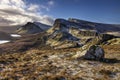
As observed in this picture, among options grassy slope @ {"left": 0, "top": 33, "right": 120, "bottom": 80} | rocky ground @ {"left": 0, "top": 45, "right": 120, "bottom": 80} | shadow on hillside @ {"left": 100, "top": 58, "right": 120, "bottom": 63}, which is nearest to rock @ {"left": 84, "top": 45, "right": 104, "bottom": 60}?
shadow on hillside @ {"left": 100, "top": 58, "right": 120, "bottom": 63}

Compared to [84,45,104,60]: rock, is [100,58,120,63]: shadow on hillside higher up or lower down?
lower down

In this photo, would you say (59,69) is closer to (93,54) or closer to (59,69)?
(59,69)

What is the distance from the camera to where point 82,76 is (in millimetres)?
25266

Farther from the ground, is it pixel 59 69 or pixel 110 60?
pixel 110 60

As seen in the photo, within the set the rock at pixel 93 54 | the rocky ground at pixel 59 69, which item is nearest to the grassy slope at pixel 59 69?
the rocky ground at pixel 59 69

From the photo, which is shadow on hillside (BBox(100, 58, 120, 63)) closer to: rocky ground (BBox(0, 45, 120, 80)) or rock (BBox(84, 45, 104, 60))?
rocky ground (BBox(0, 45, 120, 80))

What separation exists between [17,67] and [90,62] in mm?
10799

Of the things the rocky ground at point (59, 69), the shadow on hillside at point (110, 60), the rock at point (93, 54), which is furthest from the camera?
the rock at point (93, 54)

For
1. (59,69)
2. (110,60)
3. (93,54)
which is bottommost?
(59,69)

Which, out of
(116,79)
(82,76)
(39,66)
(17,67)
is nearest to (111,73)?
(116,79)

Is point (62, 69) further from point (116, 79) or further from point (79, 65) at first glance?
point (116, 79)

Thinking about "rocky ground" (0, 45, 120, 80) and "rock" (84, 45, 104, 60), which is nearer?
"rocky ground" (0, 45, 120, 80)

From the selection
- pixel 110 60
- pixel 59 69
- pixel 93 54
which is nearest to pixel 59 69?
pixel 59 69

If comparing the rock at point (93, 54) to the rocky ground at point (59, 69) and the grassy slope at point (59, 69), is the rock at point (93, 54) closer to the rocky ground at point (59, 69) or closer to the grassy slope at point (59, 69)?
the rocky ground at point (59, 69)
